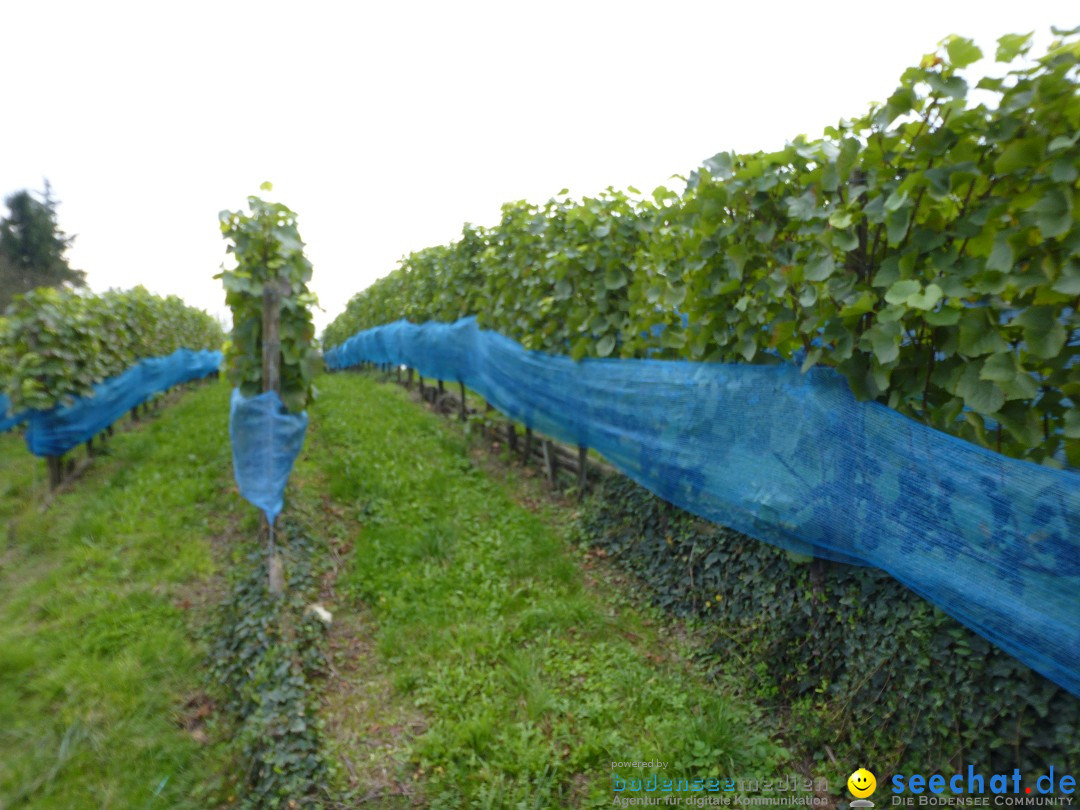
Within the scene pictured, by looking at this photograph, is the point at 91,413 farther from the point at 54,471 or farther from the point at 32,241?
the point at 32,241

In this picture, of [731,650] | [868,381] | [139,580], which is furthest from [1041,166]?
[139,580]

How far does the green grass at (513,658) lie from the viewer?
8.91ft

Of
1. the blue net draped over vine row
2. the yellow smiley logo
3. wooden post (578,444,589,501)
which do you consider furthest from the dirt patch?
wooden post (578,444,589,501)

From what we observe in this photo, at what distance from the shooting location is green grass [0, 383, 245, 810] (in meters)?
2.95

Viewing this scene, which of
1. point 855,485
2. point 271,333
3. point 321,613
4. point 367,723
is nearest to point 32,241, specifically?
point 271,333

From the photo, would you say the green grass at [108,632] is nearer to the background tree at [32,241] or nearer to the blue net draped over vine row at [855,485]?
the blue net draped over vine row at [855,485]

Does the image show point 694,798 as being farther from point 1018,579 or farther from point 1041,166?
point 1041,166

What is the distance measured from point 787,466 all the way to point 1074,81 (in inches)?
64.4

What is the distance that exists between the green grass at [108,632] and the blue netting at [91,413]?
520mm

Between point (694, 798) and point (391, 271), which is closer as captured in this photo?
point (694, 798)

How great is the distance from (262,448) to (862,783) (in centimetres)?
401

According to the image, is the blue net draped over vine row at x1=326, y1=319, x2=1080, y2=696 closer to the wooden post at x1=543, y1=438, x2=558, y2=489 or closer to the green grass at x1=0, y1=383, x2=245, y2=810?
the wooden post at x1=543, y1=438, x2=558, y2=489

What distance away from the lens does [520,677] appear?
130 inches

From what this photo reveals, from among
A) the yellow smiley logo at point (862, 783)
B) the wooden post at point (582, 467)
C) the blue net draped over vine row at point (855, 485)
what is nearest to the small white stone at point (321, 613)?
the blue net draped over vine row at point (855, 485)
